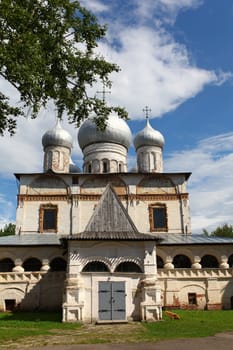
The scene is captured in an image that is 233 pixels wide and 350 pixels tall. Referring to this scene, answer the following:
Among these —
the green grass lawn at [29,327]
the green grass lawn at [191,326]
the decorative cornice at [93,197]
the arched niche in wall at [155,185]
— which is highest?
the arched niche in wall at [155,185]

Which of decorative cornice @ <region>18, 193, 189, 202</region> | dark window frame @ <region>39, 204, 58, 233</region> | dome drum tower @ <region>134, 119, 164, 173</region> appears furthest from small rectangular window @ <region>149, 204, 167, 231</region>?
dark window frame @ <region>39, 204, 58, 233</region>

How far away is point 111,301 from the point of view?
45.5ft

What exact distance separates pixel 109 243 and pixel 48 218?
28.9ft

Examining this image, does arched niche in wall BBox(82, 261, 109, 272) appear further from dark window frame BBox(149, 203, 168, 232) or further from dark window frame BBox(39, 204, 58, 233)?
dark window frame BBox(149, 203, 168, 232)

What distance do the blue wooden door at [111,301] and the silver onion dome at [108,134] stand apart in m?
14.3

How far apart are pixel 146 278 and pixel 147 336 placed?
4103 mm

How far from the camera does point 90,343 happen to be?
9.17m

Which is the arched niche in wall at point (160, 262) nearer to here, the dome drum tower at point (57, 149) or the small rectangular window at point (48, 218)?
the small rectangular window at point (48, 218)

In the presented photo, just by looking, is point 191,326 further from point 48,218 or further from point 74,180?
point 74,180

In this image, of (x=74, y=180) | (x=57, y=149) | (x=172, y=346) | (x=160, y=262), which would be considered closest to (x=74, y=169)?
(x=57, y=149)

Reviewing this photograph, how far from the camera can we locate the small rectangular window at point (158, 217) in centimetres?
2272

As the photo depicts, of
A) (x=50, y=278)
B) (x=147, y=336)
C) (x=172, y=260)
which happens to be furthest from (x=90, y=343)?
(x=172, y=260)

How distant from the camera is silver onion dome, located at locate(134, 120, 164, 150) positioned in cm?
2716

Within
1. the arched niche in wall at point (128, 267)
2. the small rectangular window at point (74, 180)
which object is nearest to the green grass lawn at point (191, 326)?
the arched niche in wall at point (128, 267)
